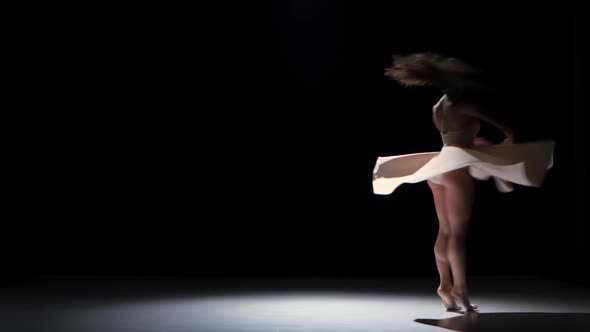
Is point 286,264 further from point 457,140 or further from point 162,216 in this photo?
point 457,140

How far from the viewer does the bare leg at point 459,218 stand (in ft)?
12.6

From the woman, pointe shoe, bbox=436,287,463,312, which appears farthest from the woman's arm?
pointe shoe, bbox=436,287,463,312

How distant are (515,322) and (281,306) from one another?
4.00 feet

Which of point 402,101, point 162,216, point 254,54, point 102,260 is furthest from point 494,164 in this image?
point 102,260

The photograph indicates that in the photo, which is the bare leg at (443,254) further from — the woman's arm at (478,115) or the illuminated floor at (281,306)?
the woman's arm at (478,115)

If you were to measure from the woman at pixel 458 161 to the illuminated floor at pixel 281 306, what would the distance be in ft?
1.06

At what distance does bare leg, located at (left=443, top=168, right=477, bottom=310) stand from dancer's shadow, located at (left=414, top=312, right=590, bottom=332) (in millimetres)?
175

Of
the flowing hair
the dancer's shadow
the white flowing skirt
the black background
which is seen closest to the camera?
the dancer's shadow

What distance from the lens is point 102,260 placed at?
583 centimetres

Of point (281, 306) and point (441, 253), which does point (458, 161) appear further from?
point (281, 306)

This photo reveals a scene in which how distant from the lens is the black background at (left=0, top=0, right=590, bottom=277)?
18.8ft

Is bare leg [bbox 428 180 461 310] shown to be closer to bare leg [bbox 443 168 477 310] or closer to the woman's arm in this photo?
bare leg [bbox 443 168 477 310]

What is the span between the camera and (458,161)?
367cm

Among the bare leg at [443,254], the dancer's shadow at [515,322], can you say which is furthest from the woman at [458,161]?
the dancer's shadow at [515,322]
